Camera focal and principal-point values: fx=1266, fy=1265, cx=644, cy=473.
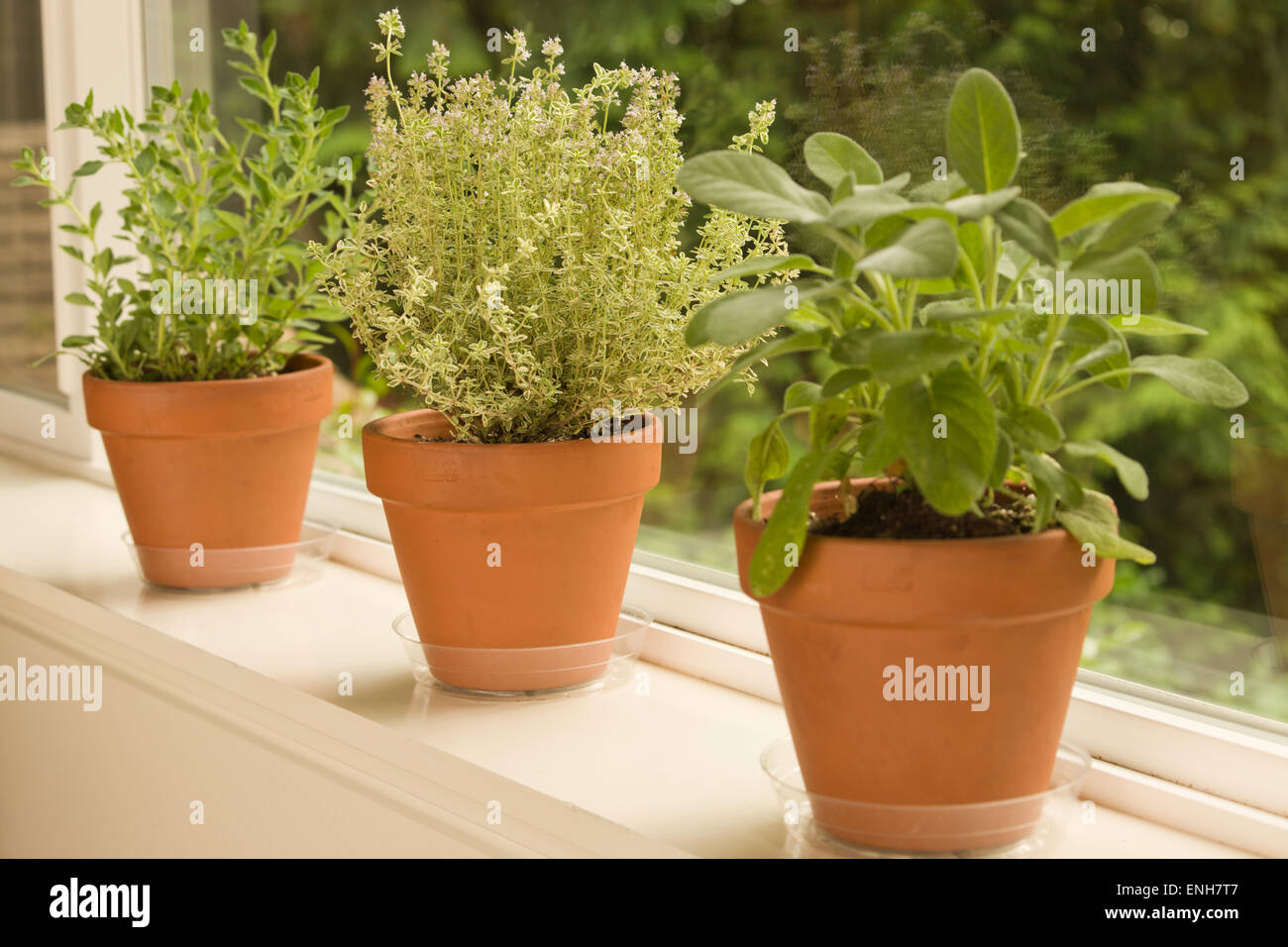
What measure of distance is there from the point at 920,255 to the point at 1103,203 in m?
0.13

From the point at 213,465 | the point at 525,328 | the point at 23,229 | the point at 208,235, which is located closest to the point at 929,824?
the point at 525,328

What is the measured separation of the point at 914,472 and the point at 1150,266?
165 mm

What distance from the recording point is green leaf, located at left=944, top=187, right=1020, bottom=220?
65cm

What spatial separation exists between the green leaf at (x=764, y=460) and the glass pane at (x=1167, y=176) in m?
0.30

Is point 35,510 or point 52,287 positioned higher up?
point 52,287

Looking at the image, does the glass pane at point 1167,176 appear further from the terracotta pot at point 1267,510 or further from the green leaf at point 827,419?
the green leaf at point 827,419

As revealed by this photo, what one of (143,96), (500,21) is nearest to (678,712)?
(500,21)

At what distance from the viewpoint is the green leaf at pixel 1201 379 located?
740 millimetres

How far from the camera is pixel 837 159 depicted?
31.4 inches

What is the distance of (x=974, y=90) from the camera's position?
0.71 meters

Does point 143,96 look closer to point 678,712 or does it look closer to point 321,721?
point 321,721

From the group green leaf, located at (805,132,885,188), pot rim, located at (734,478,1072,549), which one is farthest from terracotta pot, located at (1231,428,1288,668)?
green leaf, located at (805,132,885,188)

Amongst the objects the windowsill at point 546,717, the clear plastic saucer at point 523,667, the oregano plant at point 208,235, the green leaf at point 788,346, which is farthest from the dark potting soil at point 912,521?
the oregano plant at point 208,235

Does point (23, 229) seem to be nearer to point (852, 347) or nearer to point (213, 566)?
point (213, 566)
